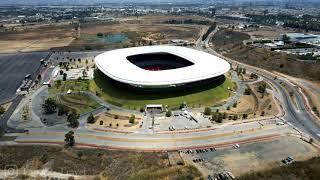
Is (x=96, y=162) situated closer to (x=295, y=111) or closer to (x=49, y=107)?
(x=49, y=107)

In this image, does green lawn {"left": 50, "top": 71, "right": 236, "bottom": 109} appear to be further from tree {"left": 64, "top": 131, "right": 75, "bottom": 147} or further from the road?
tree {"left": 64, "top": 131, "right": 75, "bottom": 147}

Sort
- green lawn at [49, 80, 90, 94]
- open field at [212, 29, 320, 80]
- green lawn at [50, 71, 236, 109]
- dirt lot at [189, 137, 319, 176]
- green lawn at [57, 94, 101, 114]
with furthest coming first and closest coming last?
open field at [212, 29, 320, 80] → green lawn at [49, 80, 90, 94] → green lawn at [50, 71, 236, 109] → green lawn at [57, 94, 101, 114] → dirt lot at [189, 137, 319, 176]

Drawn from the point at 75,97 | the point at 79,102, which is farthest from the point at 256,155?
the point at 75,97

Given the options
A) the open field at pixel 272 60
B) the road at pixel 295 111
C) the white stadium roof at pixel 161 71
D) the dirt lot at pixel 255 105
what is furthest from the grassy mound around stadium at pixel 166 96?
the open field at pixel 272 60

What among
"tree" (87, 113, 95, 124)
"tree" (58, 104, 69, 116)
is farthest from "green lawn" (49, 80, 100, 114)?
"tree" (87, 113, 95, 124)

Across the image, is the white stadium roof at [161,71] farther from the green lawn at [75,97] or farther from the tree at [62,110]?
the tree at [62,110]

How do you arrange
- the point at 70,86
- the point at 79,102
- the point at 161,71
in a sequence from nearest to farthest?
the point at 79,102, the point at 161,71, the point at 70,86
